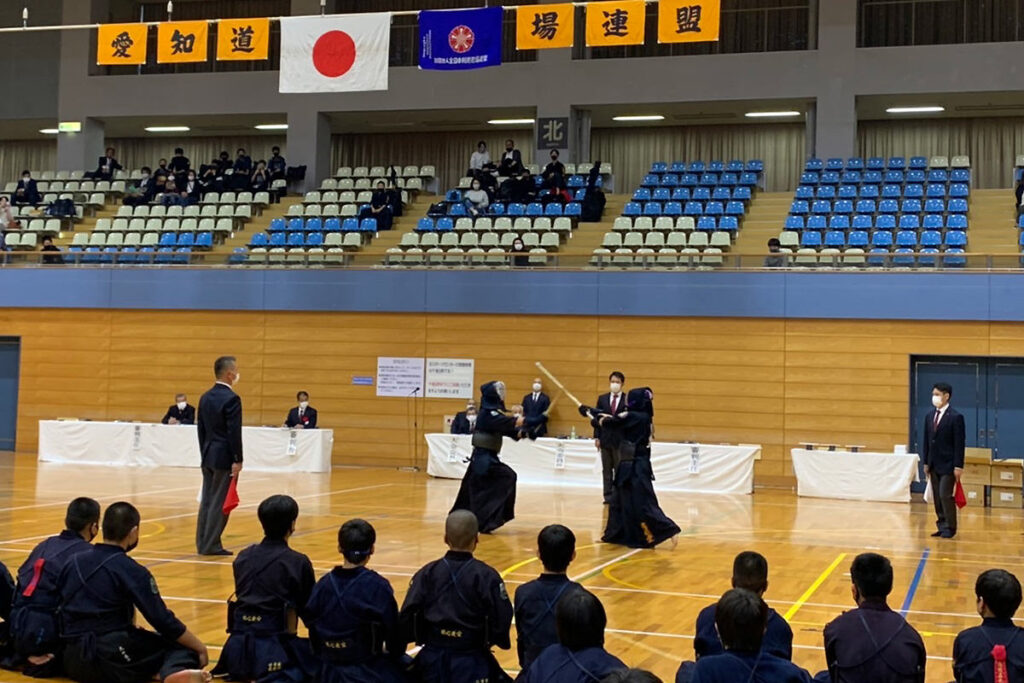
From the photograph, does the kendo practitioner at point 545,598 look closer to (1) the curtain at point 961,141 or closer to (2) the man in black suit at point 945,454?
(2) the man in black suit at point 945,454

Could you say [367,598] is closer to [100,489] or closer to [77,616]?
[77,616]

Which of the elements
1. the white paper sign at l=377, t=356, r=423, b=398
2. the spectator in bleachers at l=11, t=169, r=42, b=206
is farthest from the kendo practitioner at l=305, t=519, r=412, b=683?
the spectator in bleachers at l=11, t=169, r=42, b=206

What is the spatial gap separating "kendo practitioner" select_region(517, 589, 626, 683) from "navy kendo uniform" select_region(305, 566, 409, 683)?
138 centimetres

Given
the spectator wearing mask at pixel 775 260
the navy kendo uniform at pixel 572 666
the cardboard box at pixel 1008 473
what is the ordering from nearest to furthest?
the navy kendo uniform at pixel 572 666, the cardboard box at pixel 1008 473, the spectator wearing mask at pixel 775 260

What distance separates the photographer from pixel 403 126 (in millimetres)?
30297

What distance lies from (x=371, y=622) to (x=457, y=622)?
422 mm

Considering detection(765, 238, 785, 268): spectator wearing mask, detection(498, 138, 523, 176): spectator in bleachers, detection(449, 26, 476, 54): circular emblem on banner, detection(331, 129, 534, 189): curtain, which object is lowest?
detection(765, 238, 785, 268): spectator wearing mask

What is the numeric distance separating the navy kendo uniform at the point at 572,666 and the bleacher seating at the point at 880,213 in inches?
657

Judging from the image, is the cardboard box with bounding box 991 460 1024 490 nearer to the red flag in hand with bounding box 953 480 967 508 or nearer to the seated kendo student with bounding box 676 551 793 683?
the red flag in hand with bounding box 953 480 967 508

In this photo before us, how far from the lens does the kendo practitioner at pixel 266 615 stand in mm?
5980

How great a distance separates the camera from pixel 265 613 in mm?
6035

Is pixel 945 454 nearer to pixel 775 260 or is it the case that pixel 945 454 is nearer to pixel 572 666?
pixel 775 260

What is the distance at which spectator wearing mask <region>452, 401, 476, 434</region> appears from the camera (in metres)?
20.7

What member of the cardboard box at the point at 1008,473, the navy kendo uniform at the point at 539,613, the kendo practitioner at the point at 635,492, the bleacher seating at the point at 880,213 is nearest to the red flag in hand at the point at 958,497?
the kendo practitioner at the point at 635,492
